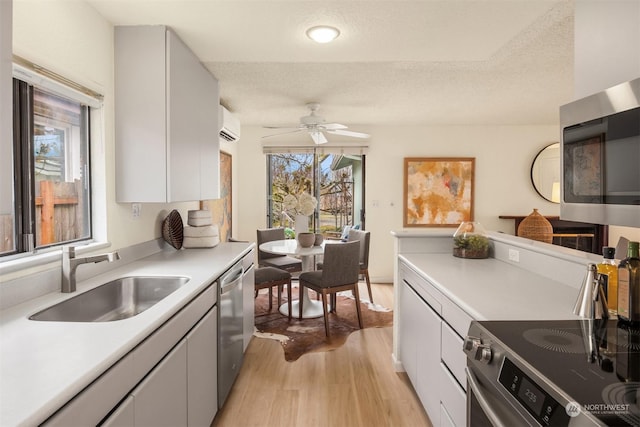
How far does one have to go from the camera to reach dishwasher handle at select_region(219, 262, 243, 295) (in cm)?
220

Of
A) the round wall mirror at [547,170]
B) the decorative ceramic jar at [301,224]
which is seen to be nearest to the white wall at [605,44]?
the decorative ceramic jar at [301,224]

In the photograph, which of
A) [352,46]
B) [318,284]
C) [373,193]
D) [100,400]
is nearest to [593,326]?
[100,400]

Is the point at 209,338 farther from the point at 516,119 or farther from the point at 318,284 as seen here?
the point at 516,119

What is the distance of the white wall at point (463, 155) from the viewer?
18.3 feet

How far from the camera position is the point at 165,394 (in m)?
1.38

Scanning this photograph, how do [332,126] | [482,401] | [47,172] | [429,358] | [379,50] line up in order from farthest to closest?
[332,126], [379,50], [429,358], [47,172], [482,401]

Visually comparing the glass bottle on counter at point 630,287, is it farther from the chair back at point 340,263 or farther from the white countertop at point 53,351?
the chair back at point 340,263

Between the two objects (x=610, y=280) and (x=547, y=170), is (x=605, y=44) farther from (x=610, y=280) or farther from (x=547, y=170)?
(x=547, y=170)

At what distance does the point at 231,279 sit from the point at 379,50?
178 cm

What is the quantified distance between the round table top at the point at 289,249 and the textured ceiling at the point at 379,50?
1.56 meters

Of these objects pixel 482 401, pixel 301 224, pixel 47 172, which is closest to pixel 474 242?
pixel 482 401

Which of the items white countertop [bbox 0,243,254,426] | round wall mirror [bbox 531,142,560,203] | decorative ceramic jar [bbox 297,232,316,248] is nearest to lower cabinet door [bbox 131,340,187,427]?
white countertop [bbox 0,243,254,426]

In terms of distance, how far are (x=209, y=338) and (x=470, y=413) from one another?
4.19ft

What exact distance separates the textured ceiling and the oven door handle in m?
1.74
